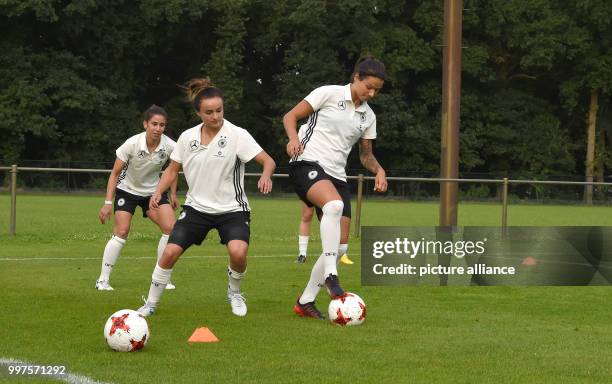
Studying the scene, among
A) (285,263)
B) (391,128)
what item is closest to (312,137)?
(285,263)

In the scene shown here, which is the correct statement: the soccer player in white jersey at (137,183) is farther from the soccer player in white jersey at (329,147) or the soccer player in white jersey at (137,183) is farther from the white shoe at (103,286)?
the soccer player in white jersey at (329,147)

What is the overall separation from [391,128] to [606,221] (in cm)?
2170

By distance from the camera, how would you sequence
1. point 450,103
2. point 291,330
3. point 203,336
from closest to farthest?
1. point 203,336
2. point 291,330
3. point 450,103

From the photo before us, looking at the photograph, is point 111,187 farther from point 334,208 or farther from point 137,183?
point 334,208

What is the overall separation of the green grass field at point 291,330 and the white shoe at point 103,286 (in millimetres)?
102

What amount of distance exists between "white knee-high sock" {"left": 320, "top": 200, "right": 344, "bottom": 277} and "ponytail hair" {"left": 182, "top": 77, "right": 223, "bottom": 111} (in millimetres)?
1257

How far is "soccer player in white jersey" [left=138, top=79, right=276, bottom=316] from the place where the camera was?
809 cm

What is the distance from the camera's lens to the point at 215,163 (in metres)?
8.09

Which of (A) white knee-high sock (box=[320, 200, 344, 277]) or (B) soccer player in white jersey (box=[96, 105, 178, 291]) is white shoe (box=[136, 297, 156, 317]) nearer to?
(A) white knee-high sock (box=[320, 200, 344, 277])

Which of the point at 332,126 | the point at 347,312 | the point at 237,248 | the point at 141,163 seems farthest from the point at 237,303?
the point at 141,163

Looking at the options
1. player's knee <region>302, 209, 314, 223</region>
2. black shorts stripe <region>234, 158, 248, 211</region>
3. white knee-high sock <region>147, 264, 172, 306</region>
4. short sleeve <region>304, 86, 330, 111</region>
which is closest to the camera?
black shorts stripe <region>234, 158, 248, 211</region>

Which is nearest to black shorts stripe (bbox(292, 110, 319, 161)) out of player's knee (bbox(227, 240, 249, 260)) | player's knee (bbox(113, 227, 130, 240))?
player's knee (bbox(227, 240, 249, 260))

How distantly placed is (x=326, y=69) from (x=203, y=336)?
44947mm

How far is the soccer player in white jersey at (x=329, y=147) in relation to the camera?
27.4 feet
